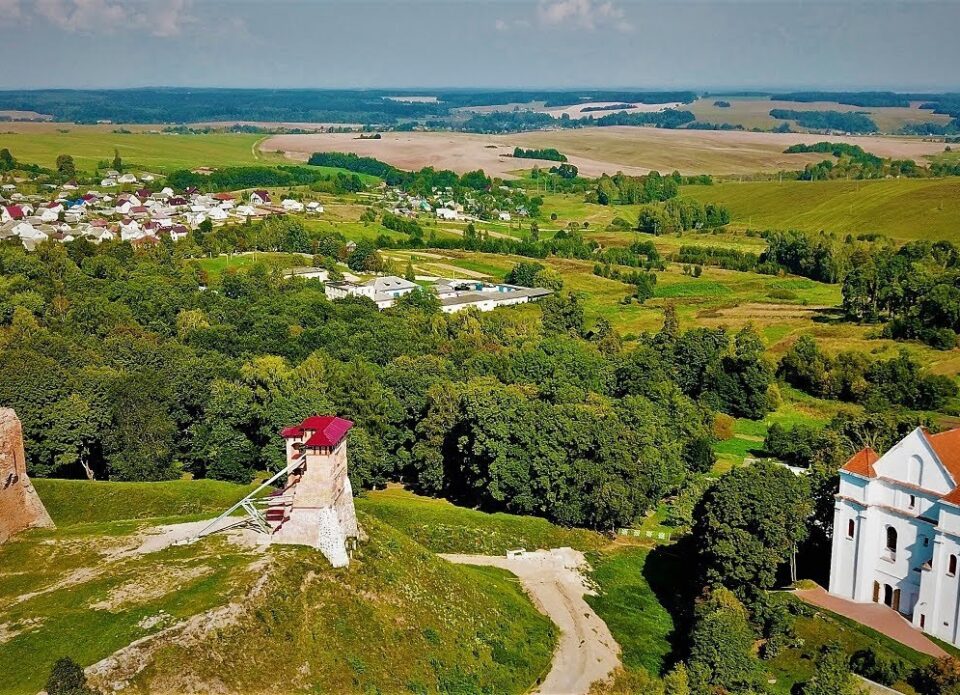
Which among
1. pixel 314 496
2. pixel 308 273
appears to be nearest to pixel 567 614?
pixel 314 496

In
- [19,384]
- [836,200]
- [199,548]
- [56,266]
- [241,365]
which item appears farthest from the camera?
[836,200]

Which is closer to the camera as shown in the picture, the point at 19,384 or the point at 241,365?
the point at 19,384

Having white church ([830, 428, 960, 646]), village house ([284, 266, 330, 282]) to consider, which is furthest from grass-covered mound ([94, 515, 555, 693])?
village house ([284, 266, 330, 282])

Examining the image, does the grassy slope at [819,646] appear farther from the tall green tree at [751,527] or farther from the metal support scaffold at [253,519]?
the metal support scaffold at [253,519]

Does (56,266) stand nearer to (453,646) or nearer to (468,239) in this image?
(468,239)

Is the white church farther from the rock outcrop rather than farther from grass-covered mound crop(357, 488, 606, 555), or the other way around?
the rock outcrop

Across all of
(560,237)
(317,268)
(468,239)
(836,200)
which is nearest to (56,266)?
(317,268)

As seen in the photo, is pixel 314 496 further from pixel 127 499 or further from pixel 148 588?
pixel 127 499
